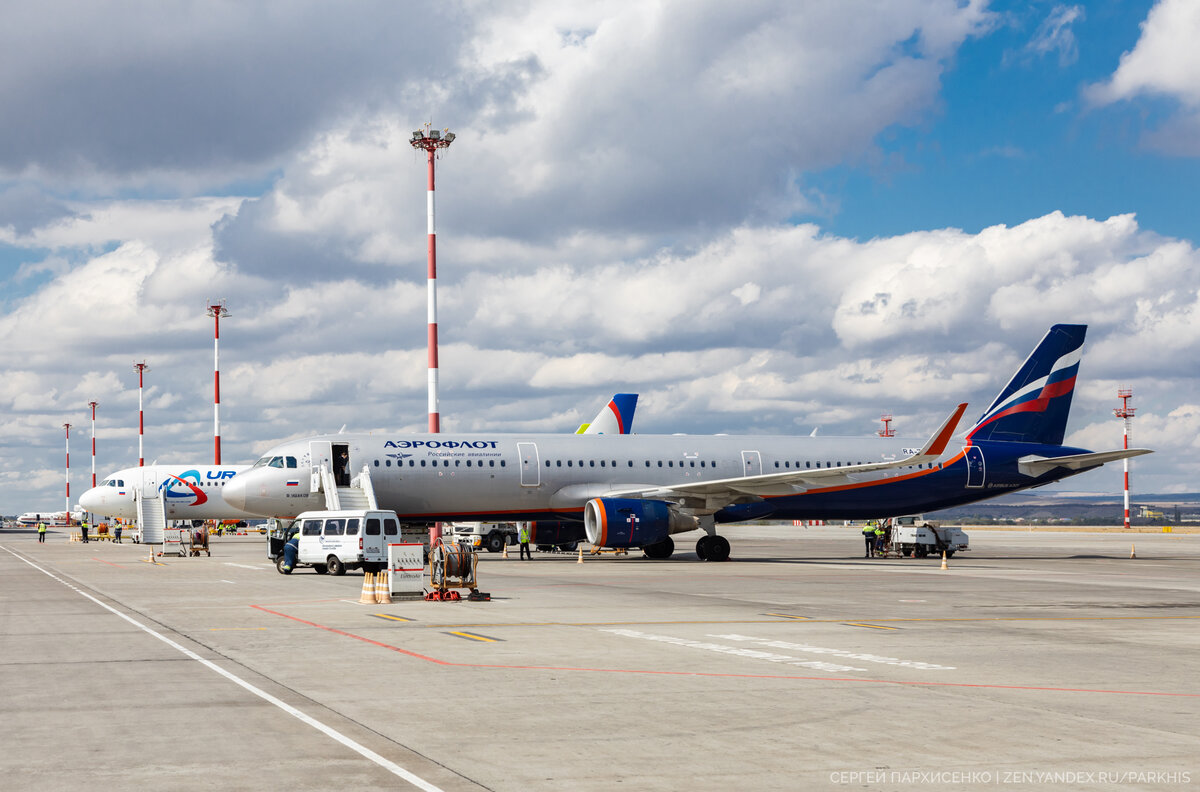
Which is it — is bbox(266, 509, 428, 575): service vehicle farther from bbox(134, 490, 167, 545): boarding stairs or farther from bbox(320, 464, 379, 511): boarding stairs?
bbox(134, 490, 167, 545): boarding stairs

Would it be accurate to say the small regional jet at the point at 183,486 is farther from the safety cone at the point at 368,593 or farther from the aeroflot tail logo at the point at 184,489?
the safety cone at the point at 368,593

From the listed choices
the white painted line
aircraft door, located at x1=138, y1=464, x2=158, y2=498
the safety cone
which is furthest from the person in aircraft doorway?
aircraft door, located at x1=138, y1=464, x2=158, y2=498

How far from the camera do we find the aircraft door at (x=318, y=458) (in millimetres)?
47375

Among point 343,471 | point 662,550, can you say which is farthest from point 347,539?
point 662,550

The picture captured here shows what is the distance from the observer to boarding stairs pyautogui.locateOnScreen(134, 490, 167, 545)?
62906 mm

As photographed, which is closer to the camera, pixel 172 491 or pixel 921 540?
pixel 921 540

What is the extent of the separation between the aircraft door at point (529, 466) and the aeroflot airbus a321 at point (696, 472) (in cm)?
4

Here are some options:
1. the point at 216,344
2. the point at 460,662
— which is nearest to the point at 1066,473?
the point at 460,662

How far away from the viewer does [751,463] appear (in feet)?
175

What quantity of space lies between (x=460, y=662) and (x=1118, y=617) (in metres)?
14.5

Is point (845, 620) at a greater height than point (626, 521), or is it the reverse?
point (626, 521)

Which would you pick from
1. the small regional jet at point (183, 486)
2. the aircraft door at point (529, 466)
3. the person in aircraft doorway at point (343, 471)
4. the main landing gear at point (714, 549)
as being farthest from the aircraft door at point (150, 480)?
the main landing gear at point (714, 549)

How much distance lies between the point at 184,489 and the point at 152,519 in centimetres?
556

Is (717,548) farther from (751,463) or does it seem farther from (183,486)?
(183,486)
